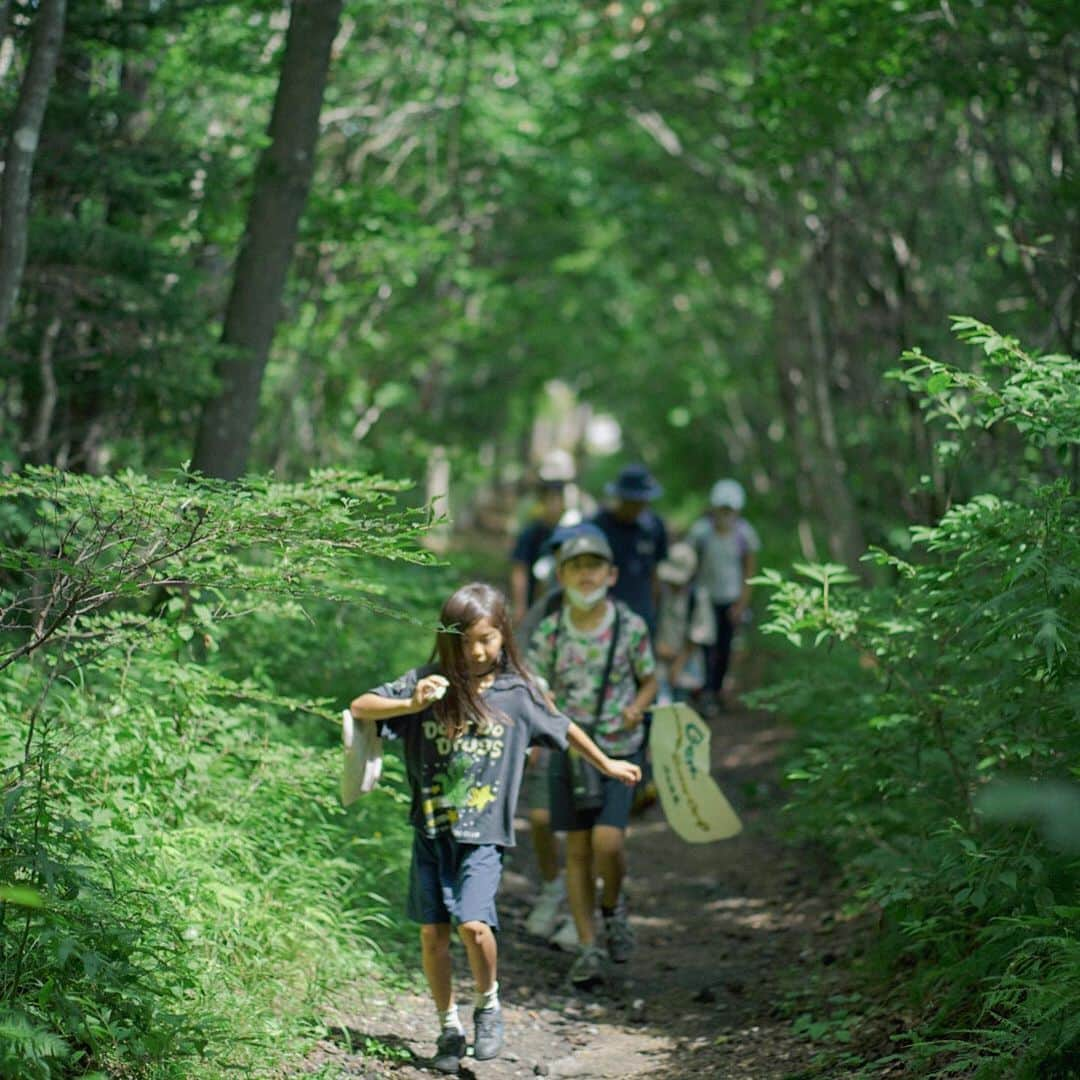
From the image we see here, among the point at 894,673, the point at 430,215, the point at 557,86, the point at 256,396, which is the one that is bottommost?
the point at 894,673

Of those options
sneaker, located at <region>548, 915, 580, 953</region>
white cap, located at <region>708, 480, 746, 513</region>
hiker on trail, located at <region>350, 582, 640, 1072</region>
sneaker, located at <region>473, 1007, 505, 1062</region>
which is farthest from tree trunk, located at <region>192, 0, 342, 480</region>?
white cap, located at <region>708, 480, 746, 513</region>

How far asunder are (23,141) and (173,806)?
9.85 ft

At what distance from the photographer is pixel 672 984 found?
284 inches

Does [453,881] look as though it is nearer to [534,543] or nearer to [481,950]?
[481,950]

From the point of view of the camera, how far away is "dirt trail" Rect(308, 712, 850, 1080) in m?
5.83

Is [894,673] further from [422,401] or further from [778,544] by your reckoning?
[778,544]

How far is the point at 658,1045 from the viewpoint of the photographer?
6.25 m

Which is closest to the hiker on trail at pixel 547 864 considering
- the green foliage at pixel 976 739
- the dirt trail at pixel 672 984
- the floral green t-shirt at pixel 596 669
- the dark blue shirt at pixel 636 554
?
the dirt trail at pixel 672 984

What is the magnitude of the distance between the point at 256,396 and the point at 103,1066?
4.65 m

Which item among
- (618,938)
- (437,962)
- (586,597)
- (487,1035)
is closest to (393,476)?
(586,597)

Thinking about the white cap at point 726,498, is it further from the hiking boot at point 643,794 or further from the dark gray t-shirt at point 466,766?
the dark gray t-shirt at point 466,766

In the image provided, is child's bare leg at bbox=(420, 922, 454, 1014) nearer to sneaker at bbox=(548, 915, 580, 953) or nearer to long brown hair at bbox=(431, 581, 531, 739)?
long brown hair at bbox=(431, 581, 531, 739)

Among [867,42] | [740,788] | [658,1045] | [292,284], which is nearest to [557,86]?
[292,284]

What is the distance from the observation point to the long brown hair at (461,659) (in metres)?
5.70
